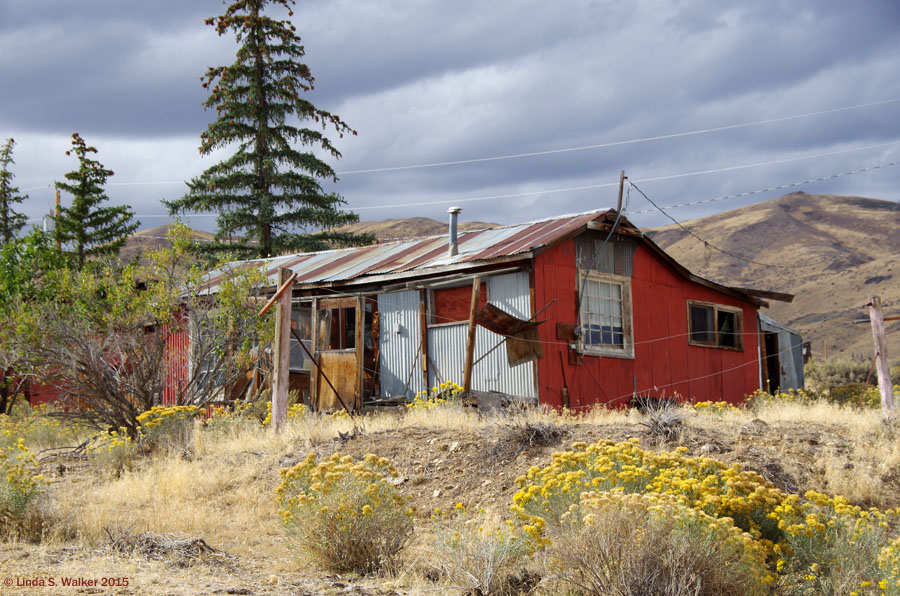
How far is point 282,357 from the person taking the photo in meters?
12.2

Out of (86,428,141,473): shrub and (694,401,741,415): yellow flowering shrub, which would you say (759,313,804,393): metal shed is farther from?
(86,428,141,473): shrub

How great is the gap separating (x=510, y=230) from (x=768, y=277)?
68.7 metres

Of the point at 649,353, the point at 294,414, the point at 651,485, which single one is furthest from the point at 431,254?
the point at 651,485

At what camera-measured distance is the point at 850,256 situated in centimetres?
8538

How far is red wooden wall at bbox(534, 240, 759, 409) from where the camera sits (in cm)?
1512

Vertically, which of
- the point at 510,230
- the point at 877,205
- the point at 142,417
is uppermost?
the point at 877,205

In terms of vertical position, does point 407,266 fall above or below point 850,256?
below

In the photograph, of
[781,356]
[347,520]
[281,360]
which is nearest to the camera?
[347,520]

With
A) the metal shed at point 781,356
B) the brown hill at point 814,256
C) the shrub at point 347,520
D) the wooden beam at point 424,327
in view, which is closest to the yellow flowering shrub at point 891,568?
the shrub at point 347,520

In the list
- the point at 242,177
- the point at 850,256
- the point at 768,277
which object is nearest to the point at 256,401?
the point at 242,177

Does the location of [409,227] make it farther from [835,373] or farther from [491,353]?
[491,353]

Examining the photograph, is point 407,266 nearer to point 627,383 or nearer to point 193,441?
point 627,383

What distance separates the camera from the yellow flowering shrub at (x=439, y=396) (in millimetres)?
13672

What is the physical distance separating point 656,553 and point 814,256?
8958 cm
